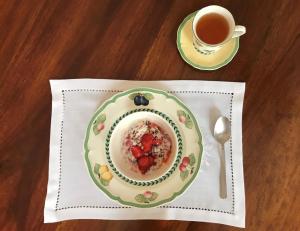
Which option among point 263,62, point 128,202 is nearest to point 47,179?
point 128,202

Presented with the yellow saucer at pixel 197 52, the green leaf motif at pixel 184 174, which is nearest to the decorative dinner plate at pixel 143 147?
the green leaf motif at pixel 184 174

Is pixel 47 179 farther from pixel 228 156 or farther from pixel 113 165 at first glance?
pixel 228 156

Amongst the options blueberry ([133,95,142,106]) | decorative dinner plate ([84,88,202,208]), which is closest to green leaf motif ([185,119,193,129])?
decorative dinner plate ([84,88,202,208])

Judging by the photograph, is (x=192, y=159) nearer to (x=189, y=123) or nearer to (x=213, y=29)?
(x=189, y=123)

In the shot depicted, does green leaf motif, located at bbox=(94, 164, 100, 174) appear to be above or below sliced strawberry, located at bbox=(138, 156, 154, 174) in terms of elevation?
below

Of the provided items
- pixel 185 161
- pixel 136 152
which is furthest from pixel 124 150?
pixel 185 161

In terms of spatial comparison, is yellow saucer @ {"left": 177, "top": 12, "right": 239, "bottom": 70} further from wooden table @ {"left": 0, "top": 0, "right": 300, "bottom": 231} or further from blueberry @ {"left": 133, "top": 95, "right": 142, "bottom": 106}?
blueberry @ {"left": 133, "top": 95, "right": 142, "bottom": 106}

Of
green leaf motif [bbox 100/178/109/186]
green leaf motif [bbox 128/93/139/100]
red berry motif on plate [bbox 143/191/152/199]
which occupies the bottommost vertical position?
red berry motif on plate [bbox 143/191/152/199]
